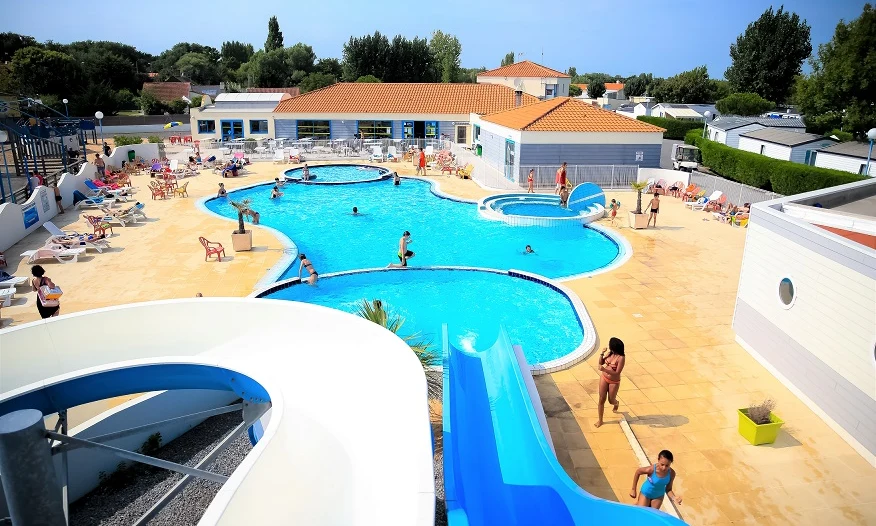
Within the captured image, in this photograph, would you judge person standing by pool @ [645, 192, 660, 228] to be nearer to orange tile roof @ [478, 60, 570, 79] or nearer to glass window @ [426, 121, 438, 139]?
glass window @ [426, 121, 438, 139]

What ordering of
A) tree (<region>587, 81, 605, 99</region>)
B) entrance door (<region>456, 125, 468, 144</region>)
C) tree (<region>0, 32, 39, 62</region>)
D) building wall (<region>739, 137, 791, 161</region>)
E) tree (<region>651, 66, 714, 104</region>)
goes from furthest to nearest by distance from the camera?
1. tree (<region>587, 81, 605, 99</region>)
2. tree (<region>0, 32, 39, 62</region>)
3. tree (<region>651, 66, 714, 104</region>)
4. entrance door (<region>456, 125, 468, 144</region>)
5. building wall (<region>739, 137, 791, 161</region>)

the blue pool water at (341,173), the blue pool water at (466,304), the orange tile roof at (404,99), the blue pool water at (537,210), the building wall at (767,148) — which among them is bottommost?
the blue pool water at (466,304)

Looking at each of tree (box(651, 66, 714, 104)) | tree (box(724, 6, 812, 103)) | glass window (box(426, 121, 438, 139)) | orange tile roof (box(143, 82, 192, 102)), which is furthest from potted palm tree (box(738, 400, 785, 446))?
orange tile roof (box(143, 82, 192, 102))

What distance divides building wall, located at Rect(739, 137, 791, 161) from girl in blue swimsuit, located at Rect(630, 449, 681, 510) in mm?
30363

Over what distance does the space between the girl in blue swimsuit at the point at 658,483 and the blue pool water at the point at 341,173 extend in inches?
877

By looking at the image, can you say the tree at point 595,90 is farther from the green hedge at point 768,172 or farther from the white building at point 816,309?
the white building at point 816,309

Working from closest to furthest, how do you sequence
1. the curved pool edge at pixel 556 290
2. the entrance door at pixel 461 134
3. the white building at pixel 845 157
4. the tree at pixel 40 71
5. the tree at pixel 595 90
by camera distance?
the curved pool edge at pixel 556 290, the white building at pixel 845 157, the entrance door at pixel 461 134, the tree at pixel 40 71, the tree at pixel 595 90

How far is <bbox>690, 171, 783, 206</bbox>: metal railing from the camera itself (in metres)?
20.1

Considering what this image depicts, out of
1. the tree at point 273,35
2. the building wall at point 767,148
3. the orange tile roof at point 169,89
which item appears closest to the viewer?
the building wall at point 767,148

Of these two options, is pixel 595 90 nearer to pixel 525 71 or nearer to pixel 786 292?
pixel 525 71

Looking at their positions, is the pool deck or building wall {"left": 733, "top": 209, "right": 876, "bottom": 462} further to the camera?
building wall {"left": 733, "top": 209, "right": 876, "bottom": 462}

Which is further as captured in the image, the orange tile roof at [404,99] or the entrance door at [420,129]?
the entrance door at [420,129]

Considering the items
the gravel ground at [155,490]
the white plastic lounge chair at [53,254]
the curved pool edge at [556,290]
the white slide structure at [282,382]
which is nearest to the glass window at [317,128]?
the white plastic lounge chair at [53,254]

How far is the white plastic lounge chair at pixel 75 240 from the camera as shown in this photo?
49.0ft
